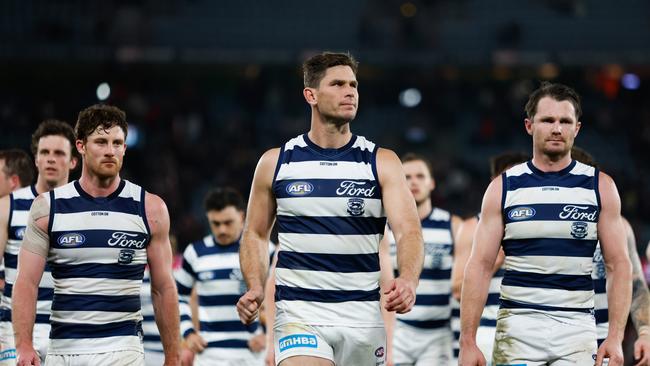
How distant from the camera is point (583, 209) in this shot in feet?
21.8

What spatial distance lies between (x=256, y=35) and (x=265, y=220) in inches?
901

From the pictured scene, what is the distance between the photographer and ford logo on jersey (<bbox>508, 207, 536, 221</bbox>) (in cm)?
669

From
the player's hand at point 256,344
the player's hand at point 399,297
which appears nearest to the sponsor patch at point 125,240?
the player's hand at point 399,297

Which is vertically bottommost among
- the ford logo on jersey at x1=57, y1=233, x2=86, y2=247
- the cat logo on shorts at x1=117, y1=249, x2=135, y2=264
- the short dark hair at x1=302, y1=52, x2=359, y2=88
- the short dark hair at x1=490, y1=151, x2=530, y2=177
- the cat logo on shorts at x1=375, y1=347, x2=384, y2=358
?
the cat logo on shorts at x1=375, y1=347, x2=384, y2=358

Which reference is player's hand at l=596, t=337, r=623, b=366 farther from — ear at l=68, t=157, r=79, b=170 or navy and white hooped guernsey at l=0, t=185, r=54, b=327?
ear at l=68, t=157, r=79, b=170

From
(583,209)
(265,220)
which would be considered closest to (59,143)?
(265,220)

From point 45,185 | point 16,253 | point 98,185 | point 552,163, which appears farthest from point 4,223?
point 552,163

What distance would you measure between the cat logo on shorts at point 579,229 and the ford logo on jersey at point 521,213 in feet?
0.85

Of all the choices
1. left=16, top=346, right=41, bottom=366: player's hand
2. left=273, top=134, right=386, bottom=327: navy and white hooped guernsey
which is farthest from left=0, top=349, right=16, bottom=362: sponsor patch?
left=273, top=134, right=386, bottom=327: navy and white hooped guernsey

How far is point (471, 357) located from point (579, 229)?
3.35ft

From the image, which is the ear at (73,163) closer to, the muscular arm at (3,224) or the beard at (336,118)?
the muscular arm at (3,224)

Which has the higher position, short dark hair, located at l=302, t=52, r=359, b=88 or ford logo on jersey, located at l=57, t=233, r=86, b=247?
short dark hair, located at l=302, t=52, r=359, b=88

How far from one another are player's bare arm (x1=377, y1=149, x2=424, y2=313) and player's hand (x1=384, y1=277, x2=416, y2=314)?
0.10 meters

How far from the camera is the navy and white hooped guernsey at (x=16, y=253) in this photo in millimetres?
8375
